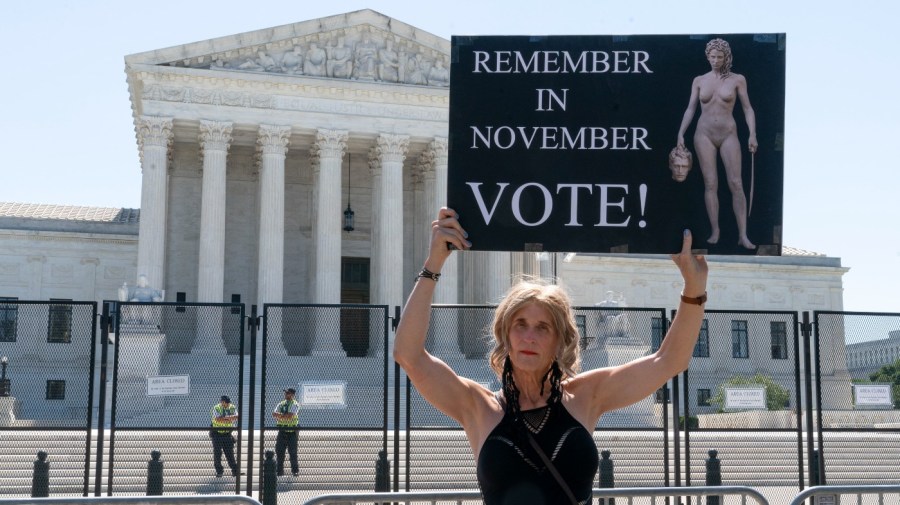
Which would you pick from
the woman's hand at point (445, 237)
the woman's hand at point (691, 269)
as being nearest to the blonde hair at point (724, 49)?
the woman's hand at point (691, 269)

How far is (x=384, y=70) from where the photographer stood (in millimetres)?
53375

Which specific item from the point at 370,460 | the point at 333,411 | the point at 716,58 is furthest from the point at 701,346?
the point at 716,58

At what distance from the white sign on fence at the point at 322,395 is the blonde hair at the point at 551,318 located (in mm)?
11250

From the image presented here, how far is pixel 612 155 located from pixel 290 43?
4879 centimetres

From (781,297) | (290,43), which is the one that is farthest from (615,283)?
(290,43)

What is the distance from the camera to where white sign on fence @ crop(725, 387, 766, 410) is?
15469mm

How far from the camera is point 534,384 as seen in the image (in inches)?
185

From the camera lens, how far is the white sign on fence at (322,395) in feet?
51.6

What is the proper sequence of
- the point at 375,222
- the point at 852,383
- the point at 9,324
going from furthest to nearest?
the point at 375,222 < the point at 9,324 < the point at 852,383

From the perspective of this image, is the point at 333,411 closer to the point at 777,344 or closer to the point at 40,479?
the point at 40,479

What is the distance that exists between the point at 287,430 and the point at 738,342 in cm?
855

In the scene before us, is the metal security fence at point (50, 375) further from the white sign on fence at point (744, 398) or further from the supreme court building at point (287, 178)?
the supreme court building at point (287, 178)

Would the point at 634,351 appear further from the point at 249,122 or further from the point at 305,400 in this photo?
the point at 249,122

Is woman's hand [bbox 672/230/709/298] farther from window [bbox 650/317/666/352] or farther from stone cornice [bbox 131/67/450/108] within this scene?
stone cornice [bbox 131/67/450/108]
